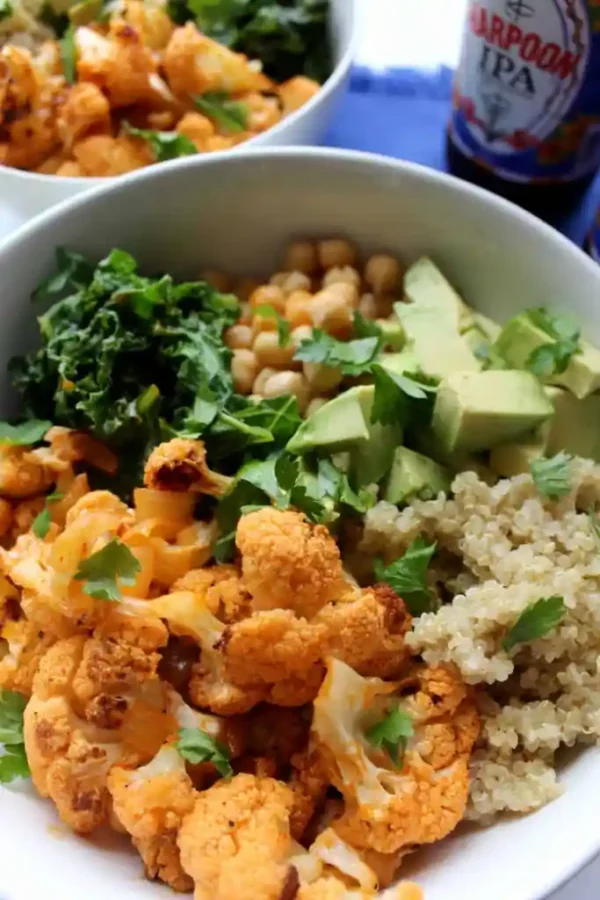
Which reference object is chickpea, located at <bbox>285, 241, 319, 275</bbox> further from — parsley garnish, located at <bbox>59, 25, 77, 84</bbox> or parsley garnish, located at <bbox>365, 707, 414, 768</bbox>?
parsley garnish, located at <bbox>365, 707, 414, 768</bbox>

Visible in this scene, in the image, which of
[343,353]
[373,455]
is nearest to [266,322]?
[343,353]

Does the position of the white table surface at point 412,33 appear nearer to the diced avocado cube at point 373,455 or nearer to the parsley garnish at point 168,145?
the parsley garnish at point 168,145

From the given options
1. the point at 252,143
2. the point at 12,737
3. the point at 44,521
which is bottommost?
the point at 12,737

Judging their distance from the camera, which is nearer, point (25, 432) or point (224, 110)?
point (25, 432)

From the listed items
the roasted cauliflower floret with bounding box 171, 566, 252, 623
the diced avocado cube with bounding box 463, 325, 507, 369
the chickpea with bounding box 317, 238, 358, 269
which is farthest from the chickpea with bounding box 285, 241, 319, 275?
the roasted cauliflower floret with bounding box 171, 566, 252, 623

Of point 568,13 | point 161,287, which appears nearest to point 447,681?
point 161,287

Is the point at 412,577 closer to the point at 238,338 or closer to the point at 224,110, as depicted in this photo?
the point at 238,338

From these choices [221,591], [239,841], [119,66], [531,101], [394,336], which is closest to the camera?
[239,841]
